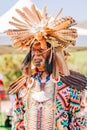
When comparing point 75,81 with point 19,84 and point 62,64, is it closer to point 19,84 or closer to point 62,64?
point 62,64

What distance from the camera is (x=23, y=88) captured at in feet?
12.3

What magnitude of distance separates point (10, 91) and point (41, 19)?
647mm

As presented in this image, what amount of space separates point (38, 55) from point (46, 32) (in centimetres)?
20

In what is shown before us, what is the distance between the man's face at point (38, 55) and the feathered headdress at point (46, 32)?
48 millimetres

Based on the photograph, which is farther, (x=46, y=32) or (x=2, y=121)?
(x=2, y=121)

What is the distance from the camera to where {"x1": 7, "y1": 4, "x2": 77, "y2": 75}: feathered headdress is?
12.1 ft

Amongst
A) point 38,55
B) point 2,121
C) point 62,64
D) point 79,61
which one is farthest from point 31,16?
point 79,61

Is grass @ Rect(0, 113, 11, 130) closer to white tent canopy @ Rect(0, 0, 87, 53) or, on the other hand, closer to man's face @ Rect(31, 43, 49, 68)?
white tent canopy @ Rect(0, 0, 87, 53)

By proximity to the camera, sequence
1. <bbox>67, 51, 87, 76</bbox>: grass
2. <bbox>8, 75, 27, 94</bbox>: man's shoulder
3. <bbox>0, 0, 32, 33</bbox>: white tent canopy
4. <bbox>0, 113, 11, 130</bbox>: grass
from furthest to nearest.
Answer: <bbox>67, 51, 87, 76</bbox>: grass → <bbox>0, 113, 11, 130</bbox>: grass → <bbox>0, 0, 32, 33</bbox>: white tent canopy → <bbox>8, 75, 27, 94</bbox>: man's shoulder

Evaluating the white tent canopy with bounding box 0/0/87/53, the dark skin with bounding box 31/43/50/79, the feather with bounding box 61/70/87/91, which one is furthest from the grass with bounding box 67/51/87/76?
the dark skin with bounding box 31/43/50/79

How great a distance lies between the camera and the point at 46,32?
3.70m

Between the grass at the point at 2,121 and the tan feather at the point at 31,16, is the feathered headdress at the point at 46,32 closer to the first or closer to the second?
the tan feather at the point at 31,16

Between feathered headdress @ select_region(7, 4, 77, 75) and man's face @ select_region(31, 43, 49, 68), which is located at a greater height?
feathered headdress @ select_region(7, 4, 77, 75)

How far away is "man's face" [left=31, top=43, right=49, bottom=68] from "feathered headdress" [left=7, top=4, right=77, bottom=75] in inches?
1.9
